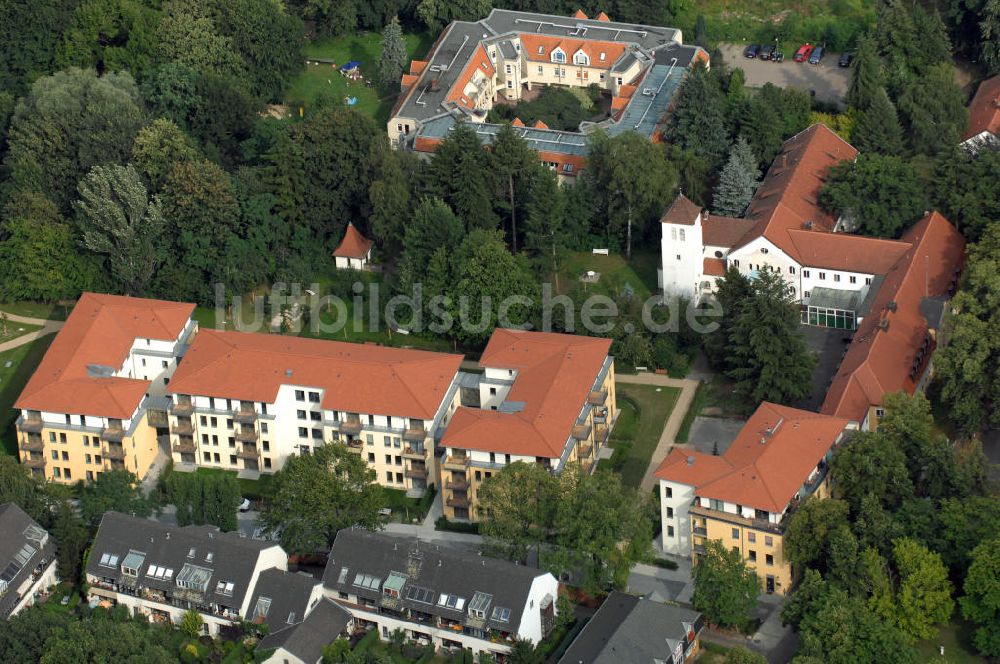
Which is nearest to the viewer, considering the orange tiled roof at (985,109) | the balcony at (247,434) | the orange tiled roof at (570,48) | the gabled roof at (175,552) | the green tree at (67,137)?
the gabled roof at (175,552)

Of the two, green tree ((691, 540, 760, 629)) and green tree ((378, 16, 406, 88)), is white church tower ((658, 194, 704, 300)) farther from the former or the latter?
green tree ((378, 16, 406, 88))

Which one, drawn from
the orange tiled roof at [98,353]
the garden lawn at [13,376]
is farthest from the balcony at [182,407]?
the garden lawn at [13,376]

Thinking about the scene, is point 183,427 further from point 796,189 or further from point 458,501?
point 796,189

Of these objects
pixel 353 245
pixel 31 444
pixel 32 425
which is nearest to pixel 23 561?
pixel 31 444

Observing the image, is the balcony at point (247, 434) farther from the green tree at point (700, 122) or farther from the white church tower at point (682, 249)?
the green tree at point (700, 122)

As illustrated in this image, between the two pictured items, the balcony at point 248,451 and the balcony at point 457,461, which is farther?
the balcony at point 248,451
